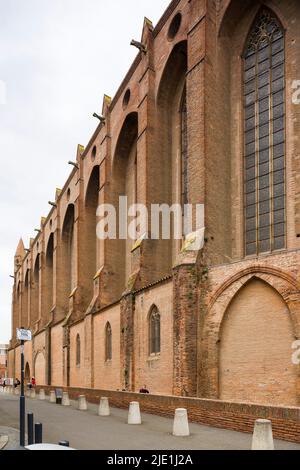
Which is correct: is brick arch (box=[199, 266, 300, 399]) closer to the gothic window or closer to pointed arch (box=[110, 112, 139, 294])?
the gothic window

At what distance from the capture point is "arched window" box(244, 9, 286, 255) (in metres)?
21.0

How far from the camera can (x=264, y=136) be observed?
21.8m

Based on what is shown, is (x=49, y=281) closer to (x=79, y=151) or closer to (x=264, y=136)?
(x=79, y=151)

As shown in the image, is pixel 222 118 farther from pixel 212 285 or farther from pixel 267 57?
pixel 212 285

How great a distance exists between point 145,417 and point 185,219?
10669 mm

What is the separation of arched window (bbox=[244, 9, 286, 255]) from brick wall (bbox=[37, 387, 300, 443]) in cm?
701

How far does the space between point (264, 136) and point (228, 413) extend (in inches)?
460

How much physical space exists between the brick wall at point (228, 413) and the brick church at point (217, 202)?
5.33ft

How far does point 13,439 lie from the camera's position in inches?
472

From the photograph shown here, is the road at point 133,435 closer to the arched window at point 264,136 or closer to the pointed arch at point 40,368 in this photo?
the arched window at point 264,136

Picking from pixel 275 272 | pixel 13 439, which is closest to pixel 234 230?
pixel 275 272

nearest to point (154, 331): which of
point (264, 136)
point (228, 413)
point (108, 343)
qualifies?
point (108, 343)

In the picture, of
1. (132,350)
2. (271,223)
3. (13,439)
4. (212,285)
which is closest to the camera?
(13,439)

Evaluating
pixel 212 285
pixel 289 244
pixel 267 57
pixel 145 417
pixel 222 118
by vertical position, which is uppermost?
pixel 267 57
